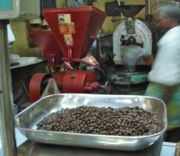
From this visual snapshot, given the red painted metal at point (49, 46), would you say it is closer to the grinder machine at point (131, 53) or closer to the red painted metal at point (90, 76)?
the red painted metal at point (90, 76)

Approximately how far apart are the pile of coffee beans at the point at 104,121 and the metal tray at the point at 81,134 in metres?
0.05

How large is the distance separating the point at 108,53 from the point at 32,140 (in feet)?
10.6

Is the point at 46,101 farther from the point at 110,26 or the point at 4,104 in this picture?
the point at 110,26

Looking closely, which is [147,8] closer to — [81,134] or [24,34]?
[24,34]

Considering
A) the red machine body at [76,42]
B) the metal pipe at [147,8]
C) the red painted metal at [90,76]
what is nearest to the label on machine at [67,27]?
the red machine body at [76,42]

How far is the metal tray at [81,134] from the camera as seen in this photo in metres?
0.85

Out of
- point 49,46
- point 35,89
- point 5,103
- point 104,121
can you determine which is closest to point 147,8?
point 49,46

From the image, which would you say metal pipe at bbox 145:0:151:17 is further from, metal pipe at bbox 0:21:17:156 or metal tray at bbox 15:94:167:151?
metal pipe at bbox 0:21:17:156

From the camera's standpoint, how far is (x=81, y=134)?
2.82 feet

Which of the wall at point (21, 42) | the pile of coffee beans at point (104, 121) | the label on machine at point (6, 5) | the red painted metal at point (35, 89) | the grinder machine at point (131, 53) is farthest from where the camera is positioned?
the wall at point (21, 42)

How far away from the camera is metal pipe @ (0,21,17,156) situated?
3.00 feet

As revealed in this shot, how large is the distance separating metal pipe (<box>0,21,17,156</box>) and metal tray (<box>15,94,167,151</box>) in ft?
0.12

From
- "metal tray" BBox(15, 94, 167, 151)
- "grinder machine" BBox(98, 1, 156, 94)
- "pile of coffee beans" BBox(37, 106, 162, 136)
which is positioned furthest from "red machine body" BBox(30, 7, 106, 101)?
"pile of coffee beans" BBox(37, 106, 162, 136)

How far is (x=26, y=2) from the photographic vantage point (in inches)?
34.4
